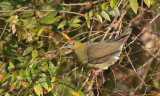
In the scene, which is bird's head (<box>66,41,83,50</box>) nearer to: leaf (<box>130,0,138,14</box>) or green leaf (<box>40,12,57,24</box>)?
green leaf (<box>40,12,57,24</box>)

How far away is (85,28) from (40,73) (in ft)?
7.43

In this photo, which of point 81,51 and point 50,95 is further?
point 81,51

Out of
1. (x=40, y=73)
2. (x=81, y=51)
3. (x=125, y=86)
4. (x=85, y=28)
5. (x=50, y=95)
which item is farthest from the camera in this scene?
(x=85, y=28)

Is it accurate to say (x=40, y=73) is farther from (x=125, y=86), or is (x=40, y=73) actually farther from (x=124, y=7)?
(x=125, y=86)

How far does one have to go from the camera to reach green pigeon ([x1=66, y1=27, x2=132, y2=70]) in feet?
13.3

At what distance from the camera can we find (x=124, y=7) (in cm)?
407

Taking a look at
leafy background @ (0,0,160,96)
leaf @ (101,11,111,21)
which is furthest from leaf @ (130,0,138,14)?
leaf @ (101,11,111,21)

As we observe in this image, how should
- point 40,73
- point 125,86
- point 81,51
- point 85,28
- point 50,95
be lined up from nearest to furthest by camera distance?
point 40,73, point 50,95, point 81,51, point 125,86, point 85,28

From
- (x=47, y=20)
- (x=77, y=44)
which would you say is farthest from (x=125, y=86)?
(x=47, y=20)

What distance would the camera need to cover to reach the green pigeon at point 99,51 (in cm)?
405

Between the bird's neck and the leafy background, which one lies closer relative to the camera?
the leafy background

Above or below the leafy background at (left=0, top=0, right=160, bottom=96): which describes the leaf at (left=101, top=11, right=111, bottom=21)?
above

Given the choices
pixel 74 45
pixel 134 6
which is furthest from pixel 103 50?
pixel 134 6

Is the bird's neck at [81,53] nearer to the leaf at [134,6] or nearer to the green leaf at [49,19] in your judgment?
the green leaf at [49,19]
